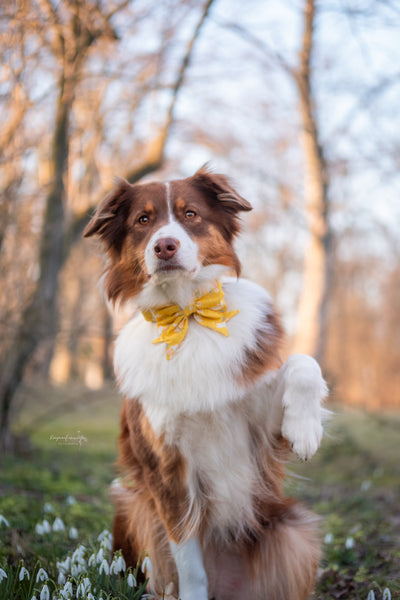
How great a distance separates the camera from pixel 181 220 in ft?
9.77

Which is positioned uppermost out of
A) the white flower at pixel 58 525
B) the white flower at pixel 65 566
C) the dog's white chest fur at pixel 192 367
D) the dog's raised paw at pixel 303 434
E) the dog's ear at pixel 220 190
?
the dog's ear at pixel 220 190

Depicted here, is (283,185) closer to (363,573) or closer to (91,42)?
(91,42)

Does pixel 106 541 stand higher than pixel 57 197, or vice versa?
pixel 57 197

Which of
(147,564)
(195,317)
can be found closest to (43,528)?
(147,564)

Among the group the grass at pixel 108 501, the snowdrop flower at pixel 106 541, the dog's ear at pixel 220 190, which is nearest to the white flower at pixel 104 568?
the grass at pixel 108 501

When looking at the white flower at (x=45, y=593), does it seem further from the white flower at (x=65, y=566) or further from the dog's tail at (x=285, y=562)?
the dog's tail at (x=285, y=562)

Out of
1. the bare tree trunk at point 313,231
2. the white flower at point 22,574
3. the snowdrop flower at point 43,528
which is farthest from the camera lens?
the bare tree trunk at point 313,231

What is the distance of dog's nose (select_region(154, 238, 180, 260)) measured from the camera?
2.75 m

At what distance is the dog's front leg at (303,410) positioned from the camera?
2.56 metres

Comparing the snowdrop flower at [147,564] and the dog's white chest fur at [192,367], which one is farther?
the snowdrop flower at [147,564]

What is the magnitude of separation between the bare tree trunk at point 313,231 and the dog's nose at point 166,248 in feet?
24.1

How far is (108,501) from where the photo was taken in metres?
5.56

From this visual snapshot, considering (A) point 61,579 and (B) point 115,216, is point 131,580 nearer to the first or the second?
(A) point 61,579

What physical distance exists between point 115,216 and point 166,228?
453 millimetres
